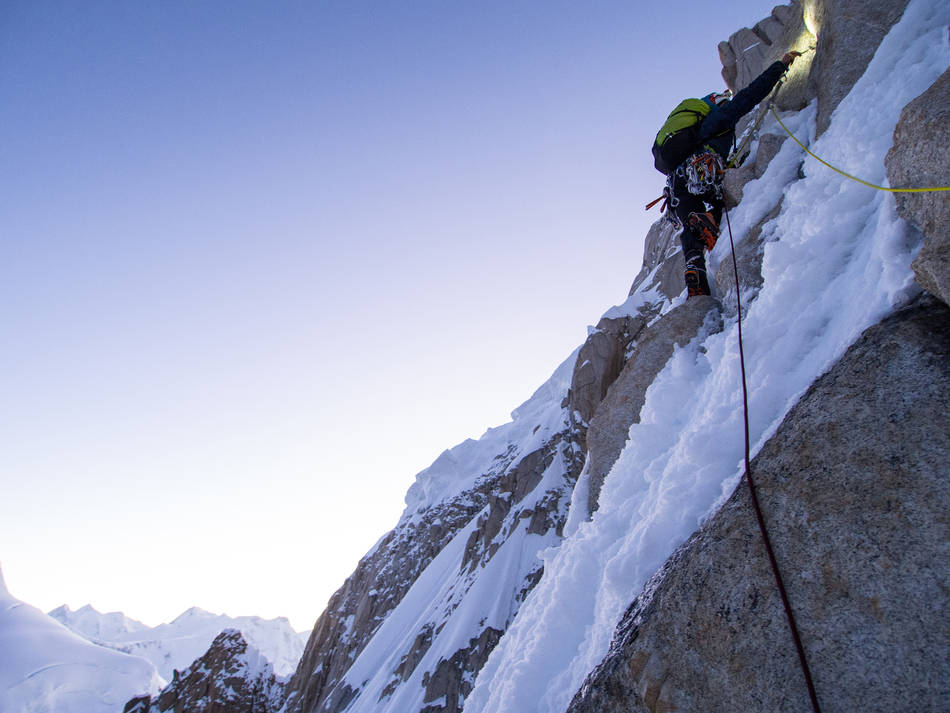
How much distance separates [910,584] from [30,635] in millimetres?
78227

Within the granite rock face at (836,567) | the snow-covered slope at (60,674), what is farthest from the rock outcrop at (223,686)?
the granite rock face at (836,567)

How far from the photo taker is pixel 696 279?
25.0ft

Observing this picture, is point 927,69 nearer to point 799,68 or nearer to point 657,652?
point 657,652

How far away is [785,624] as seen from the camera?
2.49 metres

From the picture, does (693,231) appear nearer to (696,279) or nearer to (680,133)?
(696,279)

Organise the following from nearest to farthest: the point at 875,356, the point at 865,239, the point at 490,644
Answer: the point at 875,356 → the point at 865,239 → the point at 490,644

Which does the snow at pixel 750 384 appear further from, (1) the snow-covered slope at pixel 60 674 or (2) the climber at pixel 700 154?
(1) the snow-covered slope at pixel 60 674

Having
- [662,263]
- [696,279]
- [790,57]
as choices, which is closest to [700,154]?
[696,279]

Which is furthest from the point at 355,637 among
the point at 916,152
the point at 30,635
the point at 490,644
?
the point at 916,152

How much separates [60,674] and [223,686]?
782 inches

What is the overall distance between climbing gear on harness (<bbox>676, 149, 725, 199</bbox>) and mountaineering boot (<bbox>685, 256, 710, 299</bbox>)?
5.01 feet

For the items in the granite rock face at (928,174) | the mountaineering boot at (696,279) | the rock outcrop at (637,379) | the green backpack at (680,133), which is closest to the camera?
the granite rock face at (928,174)

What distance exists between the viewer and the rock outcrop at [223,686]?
43.2m

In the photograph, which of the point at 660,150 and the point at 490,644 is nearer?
the point at 660,150
